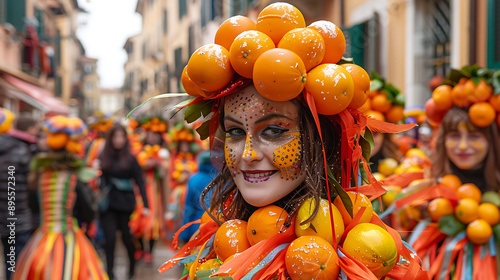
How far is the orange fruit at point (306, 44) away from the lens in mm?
1709

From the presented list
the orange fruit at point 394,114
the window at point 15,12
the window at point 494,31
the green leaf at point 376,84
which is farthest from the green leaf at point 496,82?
the window at point 15,12

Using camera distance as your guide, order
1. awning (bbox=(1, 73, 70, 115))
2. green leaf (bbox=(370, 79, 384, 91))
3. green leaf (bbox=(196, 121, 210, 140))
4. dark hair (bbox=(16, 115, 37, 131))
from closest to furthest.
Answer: green leaf (bbox=(196, 121, 210, 140)) → green leaf (bbox=(370, 79, 384, 91)) → dark hair (bbox=(16, 115, 37, 131)) → awning (bbox=(1, 73, 70, 115))

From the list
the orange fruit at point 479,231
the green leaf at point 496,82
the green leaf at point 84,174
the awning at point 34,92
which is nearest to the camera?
the orange fruit at point 479,231

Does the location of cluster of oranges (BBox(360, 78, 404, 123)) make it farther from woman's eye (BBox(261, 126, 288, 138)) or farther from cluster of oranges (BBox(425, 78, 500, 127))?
woman's eye (BBox(261, 126, 288, 138))

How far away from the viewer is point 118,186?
6.16 m

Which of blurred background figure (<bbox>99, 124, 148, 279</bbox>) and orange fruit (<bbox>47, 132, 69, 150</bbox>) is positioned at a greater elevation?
orange fruit (<bbox>47, 132, 69, 150</bbox>)

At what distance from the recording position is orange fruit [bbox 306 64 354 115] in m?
1.68

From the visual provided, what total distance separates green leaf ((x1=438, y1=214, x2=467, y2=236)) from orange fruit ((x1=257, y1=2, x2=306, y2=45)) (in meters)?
1.74

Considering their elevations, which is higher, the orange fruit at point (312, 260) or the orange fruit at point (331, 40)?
the orange fruit at point (331, 40)

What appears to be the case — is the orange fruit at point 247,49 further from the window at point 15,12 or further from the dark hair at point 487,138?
the window at point 15,12

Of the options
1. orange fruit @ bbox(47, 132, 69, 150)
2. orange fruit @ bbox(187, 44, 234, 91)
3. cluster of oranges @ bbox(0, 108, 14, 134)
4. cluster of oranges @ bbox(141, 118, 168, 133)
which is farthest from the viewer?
cluster of oranges @ bbox(141, 118, 168, 133)

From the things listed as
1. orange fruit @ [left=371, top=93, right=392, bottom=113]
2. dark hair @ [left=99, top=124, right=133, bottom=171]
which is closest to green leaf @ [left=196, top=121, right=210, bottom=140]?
orange fruit @ [left=371, top=93, right=392, bottom=113]

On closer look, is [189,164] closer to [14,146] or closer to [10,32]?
[14,146]

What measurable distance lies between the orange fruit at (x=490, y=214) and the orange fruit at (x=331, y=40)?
63.4 inches
